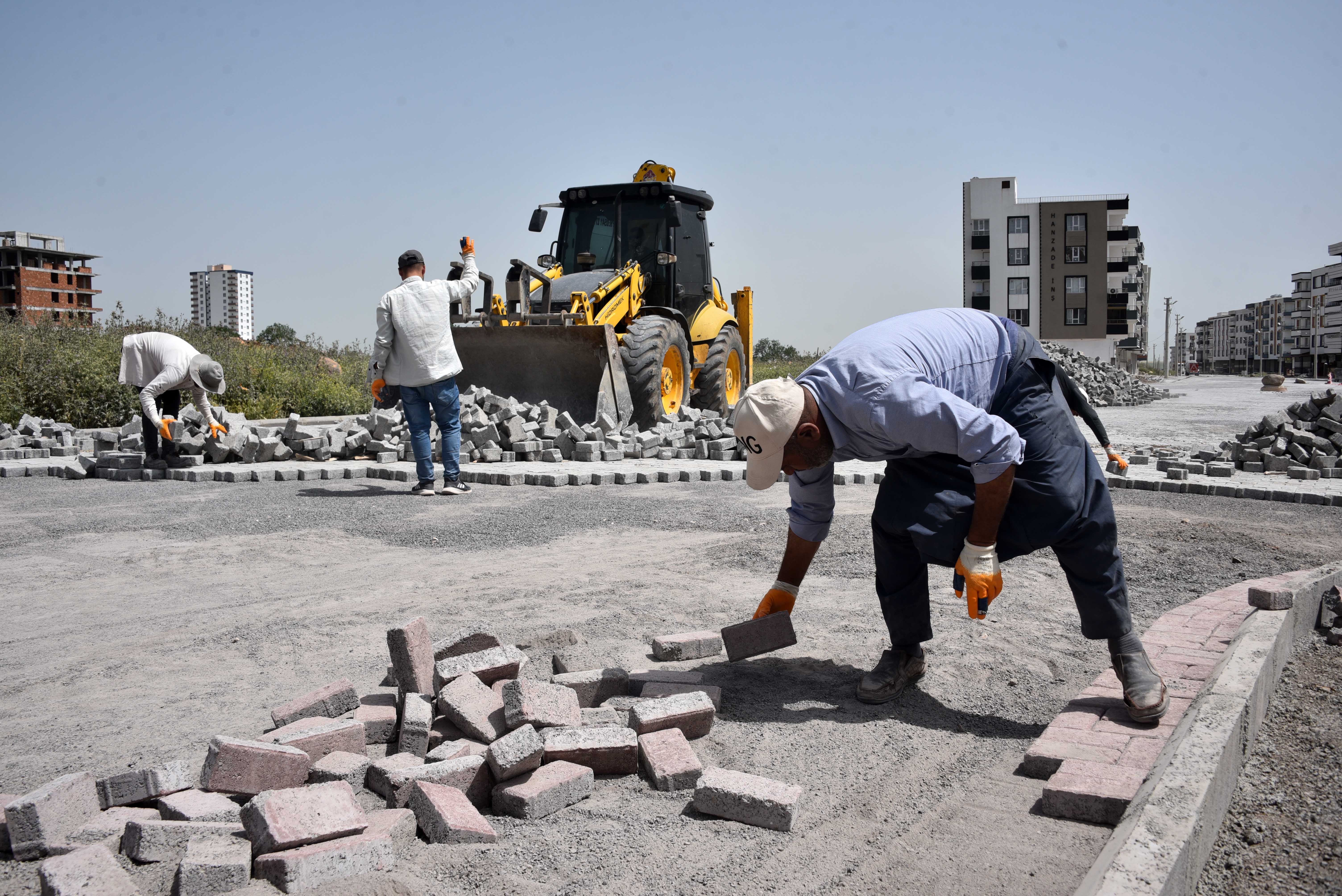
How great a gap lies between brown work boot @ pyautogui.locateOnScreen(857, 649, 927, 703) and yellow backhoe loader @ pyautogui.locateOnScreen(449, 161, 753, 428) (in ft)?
25.9

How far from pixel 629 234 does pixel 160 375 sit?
5.90 meters

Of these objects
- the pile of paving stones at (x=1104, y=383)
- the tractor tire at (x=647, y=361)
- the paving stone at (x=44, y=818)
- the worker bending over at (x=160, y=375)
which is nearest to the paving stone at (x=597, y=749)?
the paving stone at (x=44, y=818)

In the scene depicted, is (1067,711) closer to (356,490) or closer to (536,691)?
(536,691)

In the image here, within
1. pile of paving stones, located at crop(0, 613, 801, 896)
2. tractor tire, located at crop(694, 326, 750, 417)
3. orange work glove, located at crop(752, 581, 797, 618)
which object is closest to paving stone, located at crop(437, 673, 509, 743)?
Result: pile of paving stones, located at crop(0, 613, 801, 896)

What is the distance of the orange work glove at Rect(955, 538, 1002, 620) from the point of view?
9.70 feet

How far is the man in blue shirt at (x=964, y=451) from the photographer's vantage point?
2.86m

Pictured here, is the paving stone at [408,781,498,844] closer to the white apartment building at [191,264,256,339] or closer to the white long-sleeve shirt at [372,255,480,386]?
the white long-sleeve shirt at [372,255,480,386]

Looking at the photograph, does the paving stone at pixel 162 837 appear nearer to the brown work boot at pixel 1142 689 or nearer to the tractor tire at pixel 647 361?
the brown work boot at pixel 1142 689

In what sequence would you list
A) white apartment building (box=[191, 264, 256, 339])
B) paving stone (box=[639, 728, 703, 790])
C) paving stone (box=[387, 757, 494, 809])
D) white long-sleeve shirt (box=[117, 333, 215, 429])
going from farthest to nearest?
white apartment building (box=[191, 264, 256, 339]), white long-sleeve shirt (box=[117, 333, 215, 429]), paving stone (box=[639, 728, 703, 790]), paving stone (box=[387, 757, 494, 809])

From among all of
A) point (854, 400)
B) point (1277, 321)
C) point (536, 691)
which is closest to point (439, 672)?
point (536, 691)

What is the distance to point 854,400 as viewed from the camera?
2906 millimetres

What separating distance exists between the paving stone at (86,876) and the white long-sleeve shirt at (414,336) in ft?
20.0

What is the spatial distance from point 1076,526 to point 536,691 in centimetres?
177

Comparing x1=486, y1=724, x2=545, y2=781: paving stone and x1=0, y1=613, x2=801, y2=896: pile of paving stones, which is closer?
x1=0, y1=613, x2=801, y2=896: pile of paving stones
